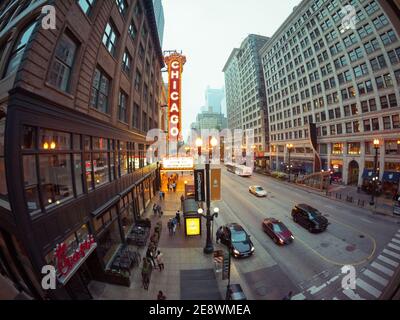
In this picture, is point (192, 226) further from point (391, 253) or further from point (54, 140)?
point (391, 253)

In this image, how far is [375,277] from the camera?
1074 centimetres

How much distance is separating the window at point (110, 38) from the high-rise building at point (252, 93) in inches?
2297

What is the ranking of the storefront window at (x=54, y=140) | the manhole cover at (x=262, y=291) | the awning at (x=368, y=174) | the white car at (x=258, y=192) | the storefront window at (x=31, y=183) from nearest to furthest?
the storefront window at (x=31, y=183) < the storefront window at (x=54, y=140) < the manhole cover at (x=262, y=291) < the white car at (x=258, y=192) < the awning at (x=368, y=174)

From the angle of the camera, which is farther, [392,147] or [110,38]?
[392,147]

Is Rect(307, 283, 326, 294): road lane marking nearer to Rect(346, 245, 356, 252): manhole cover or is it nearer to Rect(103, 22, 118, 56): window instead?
Rect(346, 245, 356, 252): manhole cover

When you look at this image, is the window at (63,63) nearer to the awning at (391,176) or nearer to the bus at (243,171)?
the awning at (391,176)

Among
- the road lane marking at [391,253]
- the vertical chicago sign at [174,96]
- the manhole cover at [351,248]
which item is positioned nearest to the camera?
the road lane marking at [391,253]

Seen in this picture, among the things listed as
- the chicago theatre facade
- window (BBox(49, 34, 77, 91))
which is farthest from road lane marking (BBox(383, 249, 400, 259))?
window (BBox(49, 34, 77, 91))

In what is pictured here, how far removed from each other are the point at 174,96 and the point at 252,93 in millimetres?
54477

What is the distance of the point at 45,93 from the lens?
738 cm

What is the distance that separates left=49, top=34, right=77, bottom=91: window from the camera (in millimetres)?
8195

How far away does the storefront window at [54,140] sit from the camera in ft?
24.5

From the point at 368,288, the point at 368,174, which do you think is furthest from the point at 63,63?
the point at 368,174

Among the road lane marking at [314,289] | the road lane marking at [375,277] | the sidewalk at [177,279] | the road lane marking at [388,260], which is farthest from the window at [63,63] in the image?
the road lane marking at [388,260]
